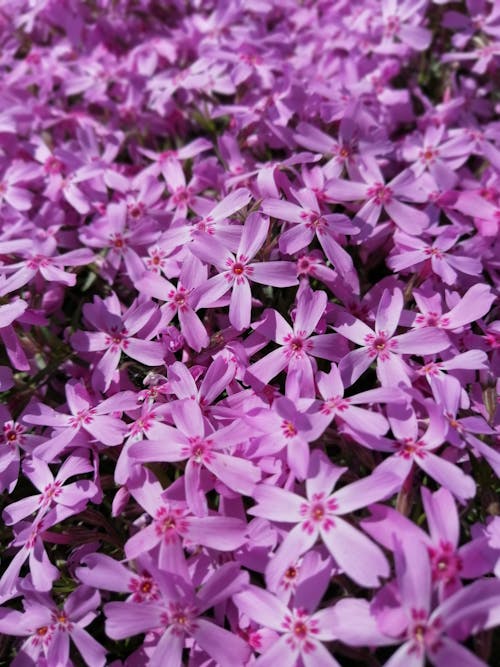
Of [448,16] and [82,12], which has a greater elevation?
[82,12]

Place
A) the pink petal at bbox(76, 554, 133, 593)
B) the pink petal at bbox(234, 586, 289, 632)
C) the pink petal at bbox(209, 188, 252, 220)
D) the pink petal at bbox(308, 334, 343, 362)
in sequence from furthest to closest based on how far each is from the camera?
1. the pink petal at bbox(209, 188, 252, 220)
2. the pink petal at bbox(308, 334, 343, 362)
3. the pink petal at bbox(76, 554, 133, 593)
4. the pink petal at bbox(234, 586, 289, 632)

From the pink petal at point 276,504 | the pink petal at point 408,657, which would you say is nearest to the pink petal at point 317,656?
the pink petal at point 408,657

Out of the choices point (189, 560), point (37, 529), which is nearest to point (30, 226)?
point (37, 529)

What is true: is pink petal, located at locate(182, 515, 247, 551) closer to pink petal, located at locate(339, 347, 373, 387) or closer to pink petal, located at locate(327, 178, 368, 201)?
pink petal, located at locate(339, 347, 373, 387)

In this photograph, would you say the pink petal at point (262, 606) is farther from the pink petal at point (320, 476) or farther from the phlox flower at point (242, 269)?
the phlox flower at point (242, 269)

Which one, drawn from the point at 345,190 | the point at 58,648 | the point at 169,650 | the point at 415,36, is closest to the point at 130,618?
the point at 169,650

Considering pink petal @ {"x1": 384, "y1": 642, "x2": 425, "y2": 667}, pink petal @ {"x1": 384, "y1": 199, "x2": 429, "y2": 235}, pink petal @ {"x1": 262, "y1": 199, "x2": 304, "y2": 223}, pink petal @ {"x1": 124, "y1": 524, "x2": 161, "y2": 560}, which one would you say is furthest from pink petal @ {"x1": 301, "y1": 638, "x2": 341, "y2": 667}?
pink petal @ {"x1": 384, "y1": 199, "x2": 429, "y2": 235}

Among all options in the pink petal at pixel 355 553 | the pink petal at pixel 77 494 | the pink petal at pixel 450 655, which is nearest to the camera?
the pink petal at pixel 450 655

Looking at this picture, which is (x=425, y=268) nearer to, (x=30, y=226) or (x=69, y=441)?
(x=69, y=441)
